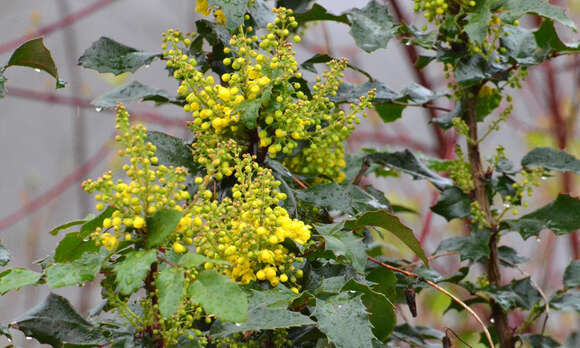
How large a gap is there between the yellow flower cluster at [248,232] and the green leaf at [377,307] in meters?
0.08

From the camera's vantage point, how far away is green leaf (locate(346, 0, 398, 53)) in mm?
895

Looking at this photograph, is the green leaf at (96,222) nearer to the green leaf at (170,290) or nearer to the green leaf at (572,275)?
the green leaf at (170,290)

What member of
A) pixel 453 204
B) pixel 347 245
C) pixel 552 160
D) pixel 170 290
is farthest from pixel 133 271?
pixel 552 160

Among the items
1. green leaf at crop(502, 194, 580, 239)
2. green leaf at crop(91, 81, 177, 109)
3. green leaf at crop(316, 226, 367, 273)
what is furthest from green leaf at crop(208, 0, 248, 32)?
green leaf at crop(502, 194, 580, 239)

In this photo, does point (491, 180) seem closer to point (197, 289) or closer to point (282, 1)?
point (282, 1)

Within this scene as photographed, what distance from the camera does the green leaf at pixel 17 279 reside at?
567mm

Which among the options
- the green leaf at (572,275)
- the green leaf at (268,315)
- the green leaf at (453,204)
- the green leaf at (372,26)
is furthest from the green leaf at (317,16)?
the green leaf at (572,275)

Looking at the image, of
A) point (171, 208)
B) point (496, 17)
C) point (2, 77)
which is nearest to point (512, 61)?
point (496, 17)

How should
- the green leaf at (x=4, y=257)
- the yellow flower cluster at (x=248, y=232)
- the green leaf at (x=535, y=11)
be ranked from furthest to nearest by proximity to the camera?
the green leaf at (x=535, y=11) < the green leaf at (x=4, y=257) < the yellow flower cluster at (x=248, y=232)

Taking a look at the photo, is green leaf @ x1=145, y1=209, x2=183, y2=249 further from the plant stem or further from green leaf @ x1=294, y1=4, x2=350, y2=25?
the plant stem

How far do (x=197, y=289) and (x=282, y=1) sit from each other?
61 centimetres

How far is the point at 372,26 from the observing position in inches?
36.4

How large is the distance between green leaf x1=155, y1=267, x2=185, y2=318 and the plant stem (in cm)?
64

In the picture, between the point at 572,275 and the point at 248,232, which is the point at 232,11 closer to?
the point at 248,232
